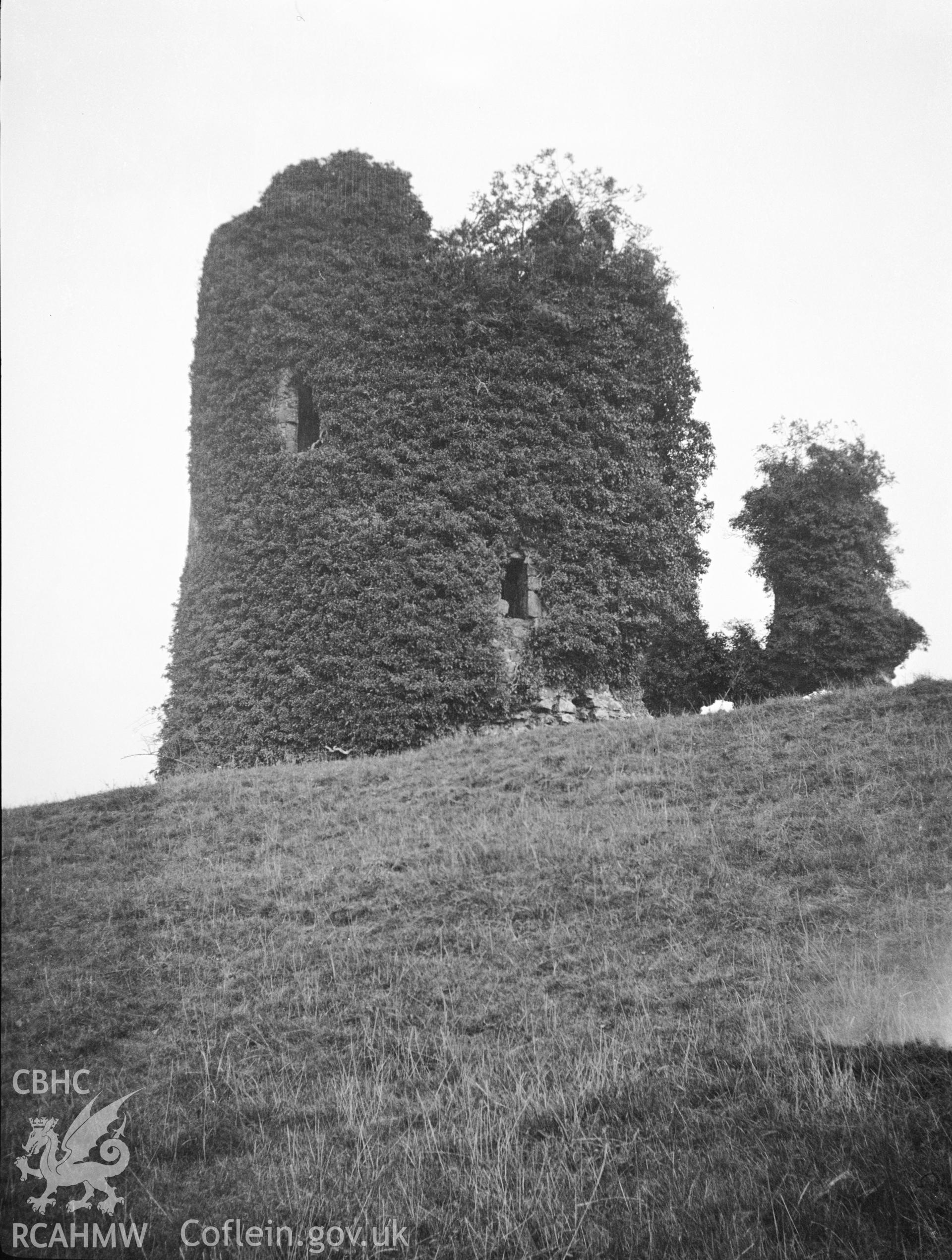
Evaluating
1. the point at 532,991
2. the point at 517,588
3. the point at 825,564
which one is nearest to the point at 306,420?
the point at 517,588

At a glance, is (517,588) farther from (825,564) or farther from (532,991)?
(532,991)

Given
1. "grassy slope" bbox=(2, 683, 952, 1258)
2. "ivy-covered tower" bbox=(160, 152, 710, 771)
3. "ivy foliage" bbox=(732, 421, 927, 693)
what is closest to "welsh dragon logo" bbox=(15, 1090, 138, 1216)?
"grassy slope" bbox=(2, 683, 952, 1258)

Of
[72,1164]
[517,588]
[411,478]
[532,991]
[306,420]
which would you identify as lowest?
[532,991]

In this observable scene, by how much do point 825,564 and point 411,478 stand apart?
31.7ft

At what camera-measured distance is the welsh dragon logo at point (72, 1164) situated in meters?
3.04

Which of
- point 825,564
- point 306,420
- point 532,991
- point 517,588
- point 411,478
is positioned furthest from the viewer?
point 825,564

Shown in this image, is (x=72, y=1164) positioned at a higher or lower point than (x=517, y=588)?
lower

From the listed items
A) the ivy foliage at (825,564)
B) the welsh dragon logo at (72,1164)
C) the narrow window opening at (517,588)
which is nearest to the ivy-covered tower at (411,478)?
the narrow window opening at (517,588)

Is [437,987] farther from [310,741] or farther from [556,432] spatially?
[556,432]

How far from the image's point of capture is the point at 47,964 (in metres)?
7.20

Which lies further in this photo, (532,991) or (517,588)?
(517,588)

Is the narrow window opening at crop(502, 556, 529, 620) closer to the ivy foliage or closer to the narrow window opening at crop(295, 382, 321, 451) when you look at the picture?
the narrow window opening at crop(295, 382, 321, 451)

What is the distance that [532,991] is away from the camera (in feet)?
21.9

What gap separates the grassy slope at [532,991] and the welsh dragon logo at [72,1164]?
0.22ft
